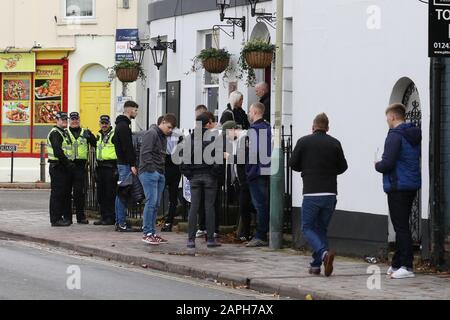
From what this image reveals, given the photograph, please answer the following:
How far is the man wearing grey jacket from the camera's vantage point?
54.1 feet

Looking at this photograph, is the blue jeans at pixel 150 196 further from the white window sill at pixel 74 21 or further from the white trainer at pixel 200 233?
the white window sill at pixel 74 21

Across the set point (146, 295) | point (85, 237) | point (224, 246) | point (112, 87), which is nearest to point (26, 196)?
point (112, 87)

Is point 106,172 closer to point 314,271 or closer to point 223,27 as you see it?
point 223,27

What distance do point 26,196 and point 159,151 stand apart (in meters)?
12.1

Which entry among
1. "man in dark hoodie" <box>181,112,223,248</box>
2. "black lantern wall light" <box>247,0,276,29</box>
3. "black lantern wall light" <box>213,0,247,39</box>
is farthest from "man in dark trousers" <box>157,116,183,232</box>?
"black lantern wall light" <box>213,0,247,39</box>

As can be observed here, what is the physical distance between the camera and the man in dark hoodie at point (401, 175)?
13.0 meters

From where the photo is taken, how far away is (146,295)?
11680mm

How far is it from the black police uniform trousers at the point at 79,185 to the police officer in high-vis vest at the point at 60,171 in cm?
15

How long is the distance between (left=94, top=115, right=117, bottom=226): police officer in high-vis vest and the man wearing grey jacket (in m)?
2.82

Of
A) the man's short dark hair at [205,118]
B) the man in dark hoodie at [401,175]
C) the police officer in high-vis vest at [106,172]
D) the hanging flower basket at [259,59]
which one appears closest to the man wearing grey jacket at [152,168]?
the man's short dark hair at [205,118]

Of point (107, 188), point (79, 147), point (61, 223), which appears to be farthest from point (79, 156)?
point (61, 223)

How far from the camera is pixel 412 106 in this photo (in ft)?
48.4

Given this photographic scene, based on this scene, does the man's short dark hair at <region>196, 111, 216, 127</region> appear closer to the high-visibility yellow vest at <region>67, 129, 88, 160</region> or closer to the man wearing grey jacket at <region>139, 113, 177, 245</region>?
the man wearing grey jacket at <region>139, 113, 177, 245</region>
